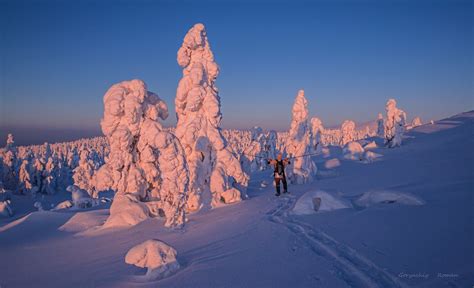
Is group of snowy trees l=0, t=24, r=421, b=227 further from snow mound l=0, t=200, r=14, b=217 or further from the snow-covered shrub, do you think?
snow mound l=0, t=200, r=14, b=217

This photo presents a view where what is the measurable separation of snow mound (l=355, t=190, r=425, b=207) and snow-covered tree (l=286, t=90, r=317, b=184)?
13.3 m

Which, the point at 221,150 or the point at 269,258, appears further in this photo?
the point at 221,150

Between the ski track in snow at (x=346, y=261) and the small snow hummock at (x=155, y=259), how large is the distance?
8.72 ft

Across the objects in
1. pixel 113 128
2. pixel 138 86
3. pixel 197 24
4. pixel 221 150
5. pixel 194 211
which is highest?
pixel 197 24

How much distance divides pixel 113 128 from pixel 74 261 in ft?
26.8

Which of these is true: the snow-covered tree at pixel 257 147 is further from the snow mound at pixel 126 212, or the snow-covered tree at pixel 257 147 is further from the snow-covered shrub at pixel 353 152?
the snow mound at pixel 126 212

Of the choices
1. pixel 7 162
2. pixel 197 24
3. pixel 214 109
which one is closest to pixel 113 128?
pixel 214 109

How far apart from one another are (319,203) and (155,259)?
5.38 m

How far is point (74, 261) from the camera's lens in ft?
25.5

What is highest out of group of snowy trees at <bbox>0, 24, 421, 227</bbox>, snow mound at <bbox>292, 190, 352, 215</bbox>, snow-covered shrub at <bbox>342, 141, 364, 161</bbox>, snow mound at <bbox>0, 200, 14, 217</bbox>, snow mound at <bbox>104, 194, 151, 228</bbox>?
group of snowy trees at <bbox>0, 24, 421, 227</bbox>

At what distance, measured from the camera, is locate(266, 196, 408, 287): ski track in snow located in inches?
165

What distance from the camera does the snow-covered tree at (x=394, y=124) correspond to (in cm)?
4016

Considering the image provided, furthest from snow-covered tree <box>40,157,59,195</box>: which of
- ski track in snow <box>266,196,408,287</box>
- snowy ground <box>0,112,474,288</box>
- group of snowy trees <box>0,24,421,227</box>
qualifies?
ski track in snow <box>266,196,408,287</box>

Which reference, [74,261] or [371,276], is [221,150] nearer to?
[74,261]
